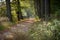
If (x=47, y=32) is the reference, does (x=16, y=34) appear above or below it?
below

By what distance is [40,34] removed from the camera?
7.80 m

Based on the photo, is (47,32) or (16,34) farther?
(16,34)

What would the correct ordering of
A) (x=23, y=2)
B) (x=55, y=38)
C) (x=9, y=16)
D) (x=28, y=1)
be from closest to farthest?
1. (x=55, y=38)
2. (x=9, y=16)
3. (x=23, y=2)
4. (x=28, y=1)

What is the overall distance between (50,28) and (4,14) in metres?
13.7

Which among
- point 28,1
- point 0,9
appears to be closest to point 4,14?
point 0,9

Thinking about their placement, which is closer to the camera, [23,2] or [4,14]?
[4,14]

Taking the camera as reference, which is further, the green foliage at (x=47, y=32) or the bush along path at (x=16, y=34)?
Result: the bush along path at (x=16, y=34)

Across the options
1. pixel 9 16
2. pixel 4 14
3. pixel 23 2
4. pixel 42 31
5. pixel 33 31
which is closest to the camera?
pixel 42 31

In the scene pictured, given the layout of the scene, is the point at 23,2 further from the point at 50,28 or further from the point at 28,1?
the point at 50,28

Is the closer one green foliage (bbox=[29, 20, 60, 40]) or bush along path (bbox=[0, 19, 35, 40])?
green foliage (bbox=[29, 20, 60, 40])

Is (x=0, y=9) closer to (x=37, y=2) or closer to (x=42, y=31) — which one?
(x=37, y=2)

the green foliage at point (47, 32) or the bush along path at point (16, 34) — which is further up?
the green foliage at point (47, 32)

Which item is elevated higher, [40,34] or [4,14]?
[40,34]

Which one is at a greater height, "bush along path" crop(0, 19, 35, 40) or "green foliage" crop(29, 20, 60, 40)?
"green foliage" crop(29, 20, 60, 40)
